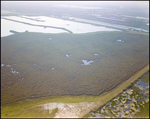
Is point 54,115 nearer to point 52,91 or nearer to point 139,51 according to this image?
point 52,91

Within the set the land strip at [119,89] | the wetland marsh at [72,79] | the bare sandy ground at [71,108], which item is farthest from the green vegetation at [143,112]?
the bare sandy ground at [71,108]

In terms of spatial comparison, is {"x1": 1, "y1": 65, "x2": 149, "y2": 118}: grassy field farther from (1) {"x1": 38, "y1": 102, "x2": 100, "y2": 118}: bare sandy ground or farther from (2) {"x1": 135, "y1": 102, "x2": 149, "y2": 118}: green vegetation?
(2) {"x1": 135, "y1": 102, "x2": 149, "y2": 118}: green vegetation

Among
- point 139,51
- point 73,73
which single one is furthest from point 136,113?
point 139,51

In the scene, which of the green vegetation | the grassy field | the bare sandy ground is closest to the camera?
the grassy field

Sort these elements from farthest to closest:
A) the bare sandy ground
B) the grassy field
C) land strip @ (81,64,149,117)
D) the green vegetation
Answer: land strip @ (81,64,149,117) → the green vegetation → the bare sandy ground → the grassy field

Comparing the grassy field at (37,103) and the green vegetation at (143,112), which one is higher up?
the grassy field at (37,103)

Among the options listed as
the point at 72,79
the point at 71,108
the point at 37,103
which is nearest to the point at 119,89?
the point at 72,79

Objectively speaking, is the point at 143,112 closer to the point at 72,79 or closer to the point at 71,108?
the point at 71,108

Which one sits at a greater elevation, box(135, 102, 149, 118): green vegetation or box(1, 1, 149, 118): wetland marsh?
box(1, 1, 149, 118): wetland marsh

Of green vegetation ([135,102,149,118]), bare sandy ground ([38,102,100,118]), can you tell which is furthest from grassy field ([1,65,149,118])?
green vegetation ([135,102,149,118])

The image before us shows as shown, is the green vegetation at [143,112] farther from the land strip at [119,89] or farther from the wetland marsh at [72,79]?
the land strip at [119,89]

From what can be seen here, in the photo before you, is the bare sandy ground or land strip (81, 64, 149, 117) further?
land strip (81, 64, 149, 117)
